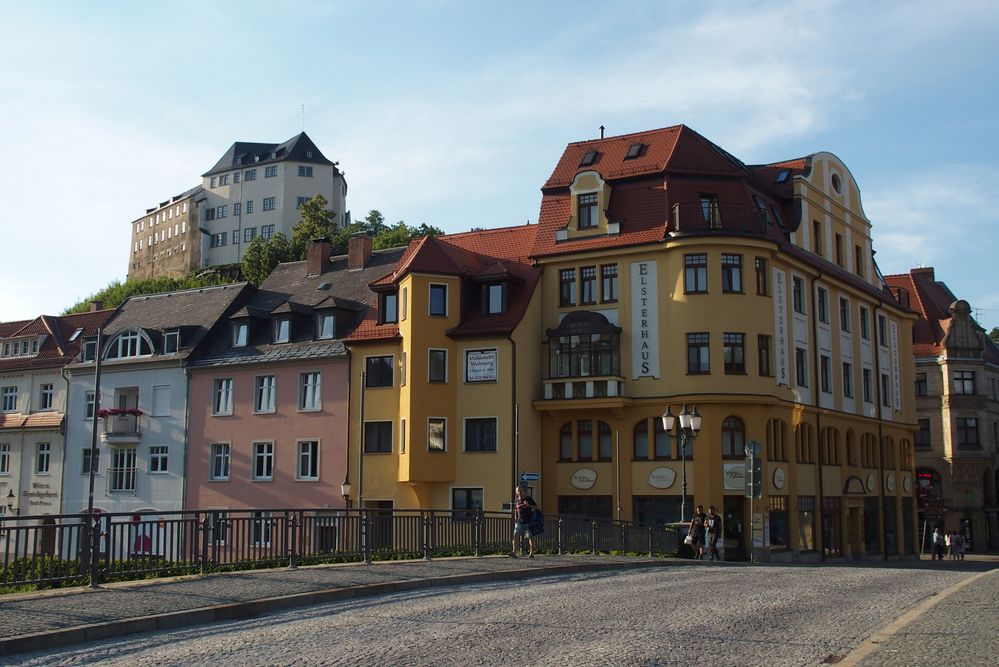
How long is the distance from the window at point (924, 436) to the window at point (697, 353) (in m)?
35.0

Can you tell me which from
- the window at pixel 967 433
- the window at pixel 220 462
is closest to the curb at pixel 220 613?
the window at pixel 220 462

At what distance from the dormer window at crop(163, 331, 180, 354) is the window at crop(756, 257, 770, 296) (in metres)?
25.4

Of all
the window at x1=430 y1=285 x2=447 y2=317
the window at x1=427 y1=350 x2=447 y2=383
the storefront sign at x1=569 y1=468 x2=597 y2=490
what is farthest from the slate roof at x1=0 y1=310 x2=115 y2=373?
the storefront sign at x1=569 y1=468 x2=597 y2=490

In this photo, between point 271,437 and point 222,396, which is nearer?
point 271,437

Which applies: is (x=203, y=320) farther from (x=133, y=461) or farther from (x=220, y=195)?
(x=220, y=195)

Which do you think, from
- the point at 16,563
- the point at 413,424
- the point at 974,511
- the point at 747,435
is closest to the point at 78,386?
the point at 413,424

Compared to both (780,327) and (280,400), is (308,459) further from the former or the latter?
(780,327)

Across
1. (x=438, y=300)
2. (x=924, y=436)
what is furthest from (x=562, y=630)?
(x=924, y=436)

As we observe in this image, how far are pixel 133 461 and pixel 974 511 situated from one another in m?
48.5

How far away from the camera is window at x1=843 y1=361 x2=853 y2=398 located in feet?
160

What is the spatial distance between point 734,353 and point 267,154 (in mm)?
92491

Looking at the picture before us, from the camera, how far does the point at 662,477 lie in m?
40.8

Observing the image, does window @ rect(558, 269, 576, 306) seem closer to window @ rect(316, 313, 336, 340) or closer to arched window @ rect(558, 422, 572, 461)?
arched window @ rect(558, 422, 572, 461)

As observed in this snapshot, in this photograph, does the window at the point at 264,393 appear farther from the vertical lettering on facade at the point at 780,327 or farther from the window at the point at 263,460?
the vertical lettering on facade at the point at 780,327
